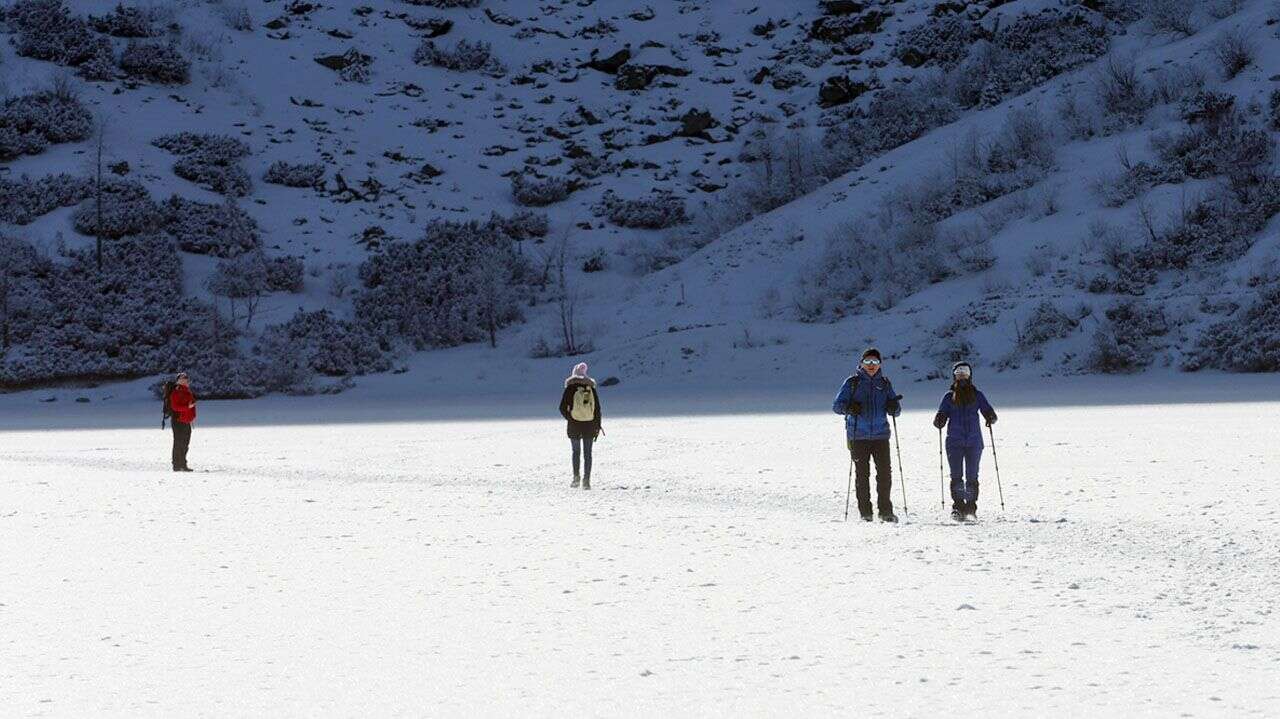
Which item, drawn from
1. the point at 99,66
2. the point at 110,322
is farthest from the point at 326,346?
the point at 99,66

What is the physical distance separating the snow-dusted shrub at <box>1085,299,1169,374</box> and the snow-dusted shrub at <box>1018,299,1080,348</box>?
3.33 ft

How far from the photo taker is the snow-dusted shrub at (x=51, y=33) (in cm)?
5588

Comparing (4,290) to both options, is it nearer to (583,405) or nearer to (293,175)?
(293,175)

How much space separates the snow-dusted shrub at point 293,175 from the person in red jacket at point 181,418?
117 feet

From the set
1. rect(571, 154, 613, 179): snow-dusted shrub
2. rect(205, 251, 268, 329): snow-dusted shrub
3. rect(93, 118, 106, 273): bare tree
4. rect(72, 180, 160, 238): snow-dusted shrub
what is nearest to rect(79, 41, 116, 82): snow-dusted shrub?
rect(93, 118, 106, 273): bare tree

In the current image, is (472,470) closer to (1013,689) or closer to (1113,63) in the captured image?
(1013,689)

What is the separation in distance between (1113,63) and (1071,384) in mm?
20204

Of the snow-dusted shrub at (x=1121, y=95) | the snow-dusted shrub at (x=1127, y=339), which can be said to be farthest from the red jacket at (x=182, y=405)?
the snow-dusted shrub at (x=1121, y=95)

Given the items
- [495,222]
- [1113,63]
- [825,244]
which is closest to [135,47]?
[495,222]

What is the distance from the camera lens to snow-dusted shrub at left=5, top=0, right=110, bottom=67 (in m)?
55.9

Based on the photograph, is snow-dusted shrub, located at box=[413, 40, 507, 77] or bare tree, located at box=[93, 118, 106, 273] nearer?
bare tree, located at box=[93, 118, 106, 273]

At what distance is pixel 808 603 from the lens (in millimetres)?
7223

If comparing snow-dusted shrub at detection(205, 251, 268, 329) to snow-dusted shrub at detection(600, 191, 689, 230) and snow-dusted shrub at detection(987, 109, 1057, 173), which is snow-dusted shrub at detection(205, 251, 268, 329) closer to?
snow-dusted shrub at detection(600, 191, 689, 230)

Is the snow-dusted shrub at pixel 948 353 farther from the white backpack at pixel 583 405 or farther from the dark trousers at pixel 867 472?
the dark trousers at pixel 867 472
